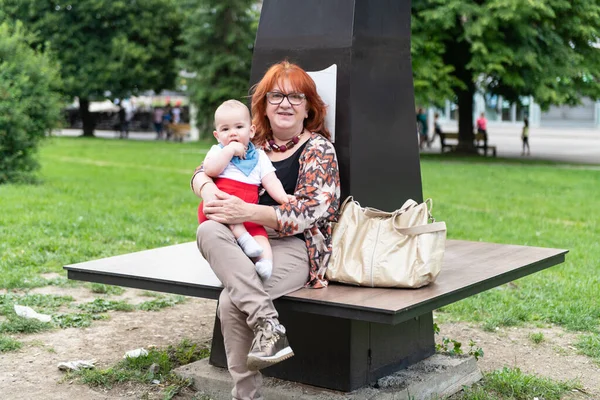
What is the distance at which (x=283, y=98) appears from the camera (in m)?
4.19

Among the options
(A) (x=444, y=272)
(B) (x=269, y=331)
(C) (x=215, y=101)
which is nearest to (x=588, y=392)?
(A) (x=444, y=272)

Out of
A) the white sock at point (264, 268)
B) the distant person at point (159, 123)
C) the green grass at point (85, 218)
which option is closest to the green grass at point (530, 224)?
the white sock at point (264, 268)

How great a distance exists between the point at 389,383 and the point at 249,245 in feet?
3.87

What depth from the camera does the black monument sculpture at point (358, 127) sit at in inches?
170

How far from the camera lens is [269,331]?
3.59 m

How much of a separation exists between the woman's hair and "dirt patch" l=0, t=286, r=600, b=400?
1503 millimetres

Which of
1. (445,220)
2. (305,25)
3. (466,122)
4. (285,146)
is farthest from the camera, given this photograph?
(466,122)

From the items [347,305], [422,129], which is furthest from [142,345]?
[422,129]

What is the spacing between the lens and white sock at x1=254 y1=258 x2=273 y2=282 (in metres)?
3.79

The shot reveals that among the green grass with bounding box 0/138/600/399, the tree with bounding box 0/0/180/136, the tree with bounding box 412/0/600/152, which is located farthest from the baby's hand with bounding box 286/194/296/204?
the tree with bounding box 0/0/180/136

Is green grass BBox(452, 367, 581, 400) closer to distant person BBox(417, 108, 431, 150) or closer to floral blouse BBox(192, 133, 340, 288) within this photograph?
floral blouse BBox(192, 133, 340, 288)

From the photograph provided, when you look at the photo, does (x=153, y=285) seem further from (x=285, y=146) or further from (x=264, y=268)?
(x=285, y=146)

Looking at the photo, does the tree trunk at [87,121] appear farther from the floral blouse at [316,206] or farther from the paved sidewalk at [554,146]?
the floral blouse at [316,206]

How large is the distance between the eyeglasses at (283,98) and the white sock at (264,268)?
2.78ft
